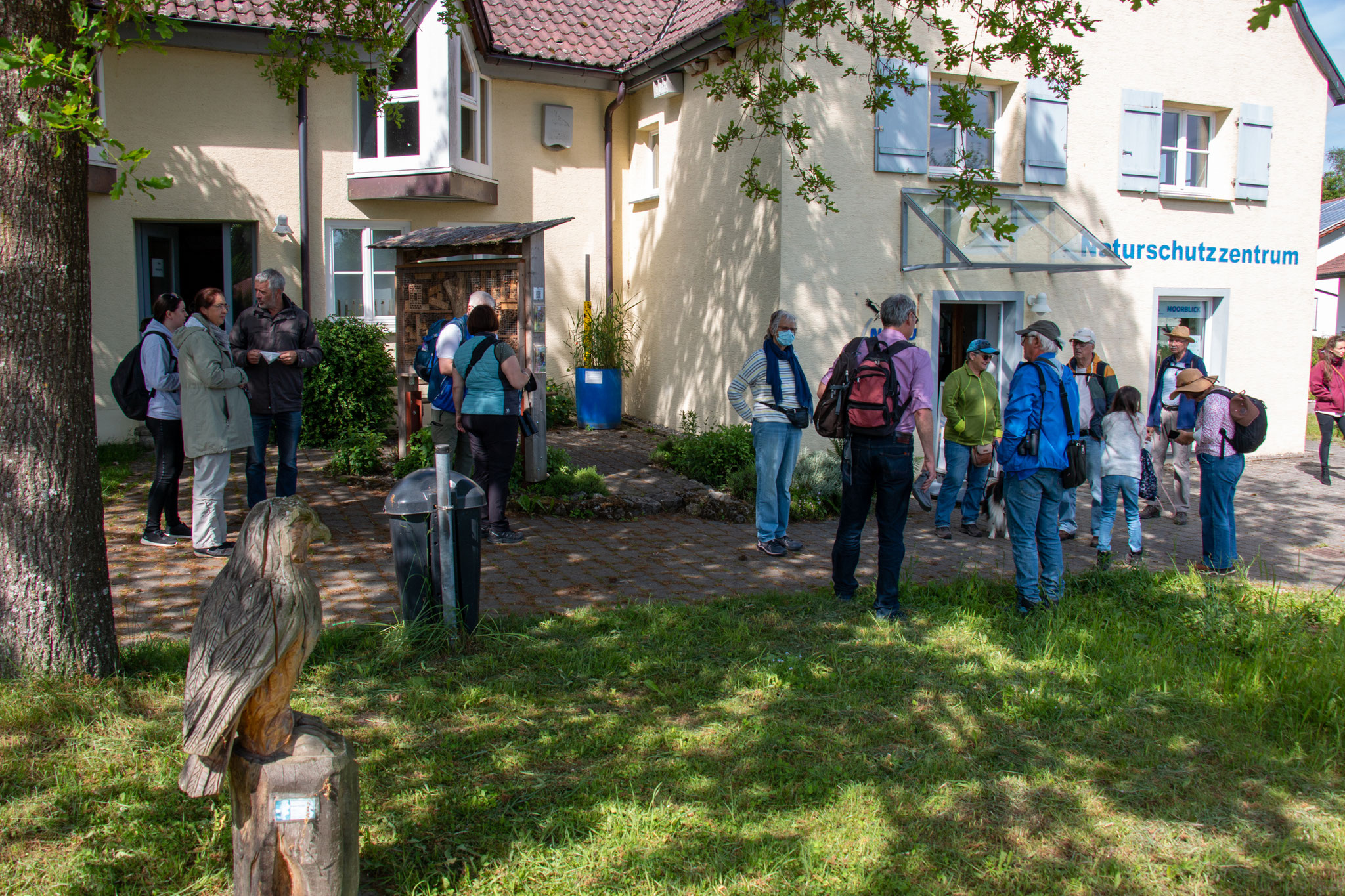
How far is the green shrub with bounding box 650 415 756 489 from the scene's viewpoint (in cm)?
995

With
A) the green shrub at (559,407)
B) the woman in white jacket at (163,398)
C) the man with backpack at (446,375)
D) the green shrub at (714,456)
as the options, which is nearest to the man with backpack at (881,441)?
the man with backpack at (446,375)

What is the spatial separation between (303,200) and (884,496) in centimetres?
989

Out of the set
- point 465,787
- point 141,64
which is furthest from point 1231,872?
point 141,64

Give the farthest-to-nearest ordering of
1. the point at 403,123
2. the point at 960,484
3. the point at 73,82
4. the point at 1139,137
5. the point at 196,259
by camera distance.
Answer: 1. the point at 196,259
2. the point at 403,123
3. the point at 1139,137
4. the point at 960,484
5. the point at 73,82

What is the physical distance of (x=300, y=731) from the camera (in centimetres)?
279

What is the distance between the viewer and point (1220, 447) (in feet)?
22.5

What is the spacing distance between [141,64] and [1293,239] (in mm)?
15368

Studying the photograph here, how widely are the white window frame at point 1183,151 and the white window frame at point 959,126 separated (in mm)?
2577

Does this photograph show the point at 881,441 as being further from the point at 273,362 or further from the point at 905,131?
the point at 905,131

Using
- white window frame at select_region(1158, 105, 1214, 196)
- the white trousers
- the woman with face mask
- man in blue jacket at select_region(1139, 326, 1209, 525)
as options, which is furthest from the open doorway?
white window frame at select_region(1158, 105, 1214, 196)

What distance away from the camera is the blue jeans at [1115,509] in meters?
7.55

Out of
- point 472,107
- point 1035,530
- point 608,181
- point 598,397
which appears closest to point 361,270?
point 472,107

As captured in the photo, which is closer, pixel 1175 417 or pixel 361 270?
pixel 1175 417

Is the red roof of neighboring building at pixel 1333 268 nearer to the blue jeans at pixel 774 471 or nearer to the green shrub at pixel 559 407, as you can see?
the green shrub at pixel 559 407
